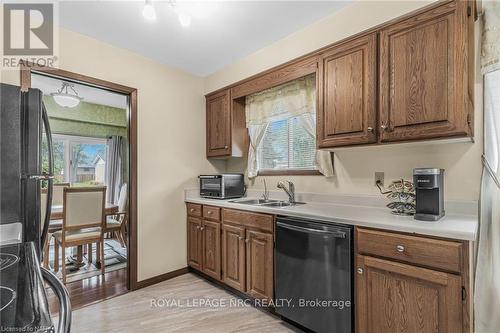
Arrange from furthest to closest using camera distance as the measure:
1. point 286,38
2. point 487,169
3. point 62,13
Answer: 1. point 286,38
2. point 62,13
3. point 487,169

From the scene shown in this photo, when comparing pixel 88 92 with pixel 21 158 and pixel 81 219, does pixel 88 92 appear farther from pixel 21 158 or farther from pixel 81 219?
pixel 21 158

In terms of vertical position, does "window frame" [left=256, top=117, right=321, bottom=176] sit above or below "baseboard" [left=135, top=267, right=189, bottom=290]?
above

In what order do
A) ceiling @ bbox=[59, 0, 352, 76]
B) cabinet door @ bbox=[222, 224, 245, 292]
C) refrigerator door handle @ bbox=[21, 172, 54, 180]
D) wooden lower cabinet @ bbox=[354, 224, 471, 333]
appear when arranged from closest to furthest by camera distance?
wooden lower cabinet @ bbox=[354, 224, 471, 333]
refrigerator door handle @ bbox=[21, 172, 54, 180]
ceiling @ bbox=[59, 0, 352, 76]
cabinet door @ bbox=[222, 224, 245, 292]

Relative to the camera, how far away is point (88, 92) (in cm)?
442

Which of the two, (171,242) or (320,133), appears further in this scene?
(171,242)

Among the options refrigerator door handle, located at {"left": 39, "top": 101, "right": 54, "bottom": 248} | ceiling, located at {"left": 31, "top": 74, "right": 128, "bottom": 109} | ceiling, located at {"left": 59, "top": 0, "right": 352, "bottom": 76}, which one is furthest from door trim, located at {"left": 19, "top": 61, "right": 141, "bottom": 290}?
refrigerator door handle, located at {"left": 39, "top": 101, "right": 54, "bottom": 248}

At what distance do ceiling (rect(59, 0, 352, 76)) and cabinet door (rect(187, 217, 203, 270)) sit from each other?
1.96 meters

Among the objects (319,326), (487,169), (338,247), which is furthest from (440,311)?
(487,169)

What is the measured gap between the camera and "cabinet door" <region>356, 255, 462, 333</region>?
52.1 inches

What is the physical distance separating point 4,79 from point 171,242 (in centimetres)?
219

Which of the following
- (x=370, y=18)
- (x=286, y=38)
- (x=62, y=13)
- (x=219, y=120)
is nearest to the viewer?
(x=370, y=18)

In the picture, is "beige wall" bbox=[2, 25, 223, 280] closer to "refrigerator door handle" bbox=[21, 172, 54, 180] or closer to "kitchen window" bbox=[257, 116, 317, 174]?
"kitchen window" bbox=[257, 116, 317, 174]

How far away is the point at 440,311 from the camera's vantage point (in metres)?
1.35

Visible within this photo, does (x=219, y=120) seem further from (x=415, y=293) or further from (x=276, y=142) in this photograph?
(x=415, y=293)
